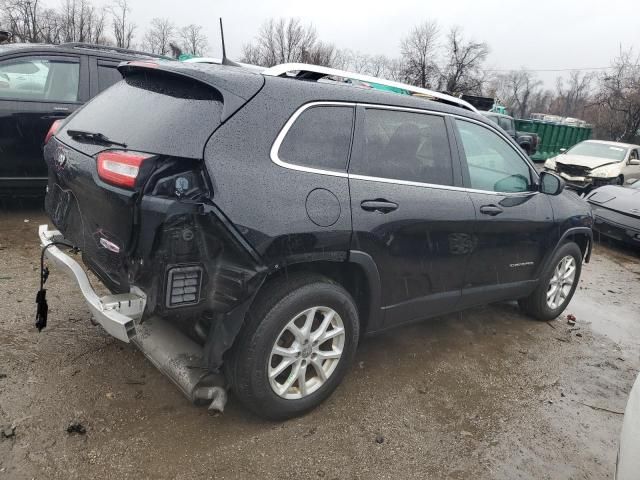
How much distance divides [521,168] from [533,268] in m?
0.84

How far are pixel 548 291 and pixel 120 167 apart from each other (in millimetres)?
3826

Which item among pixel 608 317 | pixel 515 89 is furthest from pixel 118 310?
pixel 515 89

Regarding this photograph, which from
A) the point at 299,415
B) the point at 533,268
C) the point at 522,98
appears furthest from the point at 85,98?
the point at 522,98

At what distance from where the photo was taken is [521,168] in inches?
Result: 158

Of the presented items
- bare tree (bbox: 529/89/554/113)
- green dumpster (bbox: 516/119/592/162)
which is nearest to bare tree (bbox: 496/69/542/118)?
bare tree (bbox: 529/89/554/113)

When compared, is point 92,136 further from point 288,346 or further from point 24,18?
point 24,18

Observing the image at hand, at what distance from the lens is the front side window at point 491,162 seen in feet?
11.5

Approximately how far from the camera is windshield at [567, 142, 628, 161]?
13672mm

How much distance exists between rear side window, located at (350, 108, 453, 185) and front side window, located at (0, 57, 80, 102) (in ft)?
13.6

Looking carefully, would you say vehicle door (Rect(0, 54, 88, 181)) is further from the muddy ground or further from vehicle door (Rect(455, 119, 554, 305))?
vehicle door (Rect(455, 119, 554, 305))

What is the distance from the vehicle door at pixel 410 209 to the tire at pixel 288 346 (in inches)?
12.5

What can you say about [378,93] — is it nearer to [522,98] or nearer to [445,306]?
[445,306]

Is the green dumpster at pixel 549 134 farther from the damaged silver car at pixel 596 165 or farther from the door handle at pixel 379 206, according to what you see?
the door handle at pixel 379 206

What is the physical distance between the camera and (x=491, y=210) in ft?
11.5
